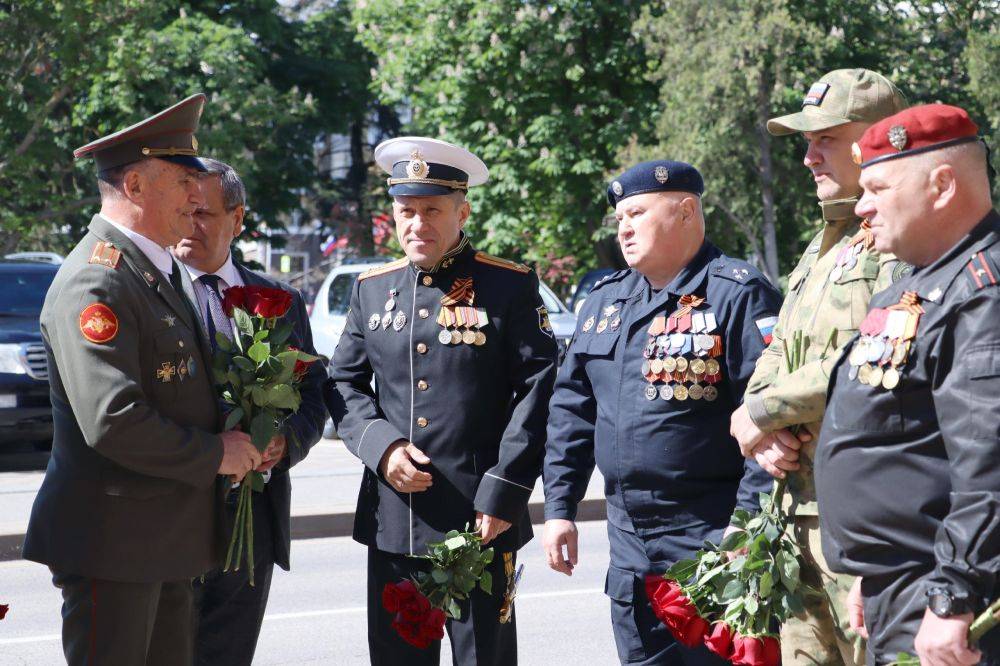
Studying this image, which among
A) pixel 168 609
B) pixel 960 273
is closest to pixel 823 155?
pixel 960 273

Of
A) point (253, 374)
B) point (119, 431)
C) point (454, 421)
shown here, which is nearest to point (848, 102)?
point (454, 421)

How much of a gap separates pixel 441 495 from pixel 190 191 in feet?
4.36

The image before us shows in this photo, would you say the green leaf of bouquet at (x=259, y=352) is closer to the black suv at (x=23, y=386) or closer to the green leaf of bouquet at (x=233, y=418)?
the green leaf of bouquet at (x=233, y=418)

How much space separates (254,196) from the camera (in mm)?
28828

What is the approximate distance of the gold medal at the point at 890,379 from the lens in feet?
8.64

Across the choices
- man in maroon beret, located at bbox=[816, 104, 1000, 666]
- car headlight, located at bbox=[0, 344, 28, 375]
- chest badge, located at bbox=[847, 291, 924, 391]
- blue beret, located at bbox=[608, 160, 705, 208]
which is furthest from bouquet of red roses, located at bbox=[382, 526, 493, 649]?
car headlight, located at bbox=[0, 344, 28, 375]

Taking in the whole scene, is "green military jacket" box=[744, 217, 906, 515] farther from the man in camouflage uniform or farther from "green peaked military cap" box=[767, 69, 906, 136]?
"green peaked military cap" box=[767, 69, 906, 136]

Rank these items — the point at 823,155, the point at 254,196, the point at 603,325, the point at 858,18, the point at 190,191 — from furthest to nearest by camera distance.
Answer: the point at 254,196 → the point at 858,18 → the point at 603,325 → the point at 190,191 → the point at 823,155

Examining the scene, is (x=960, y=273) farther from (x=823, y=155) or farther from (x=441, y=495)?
(x=441, y=495)

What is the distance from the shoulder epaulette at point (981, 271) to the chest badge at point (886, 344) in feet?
0.44

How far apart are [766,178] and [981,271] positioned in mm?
22735

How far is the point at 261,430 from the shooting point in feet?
12.4

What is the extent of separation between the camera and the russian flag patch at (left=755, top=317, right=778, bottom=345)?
377 cm

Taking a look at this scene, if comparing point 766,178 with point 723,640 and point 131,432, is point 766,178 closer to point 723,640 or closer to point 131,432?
point 723,640
